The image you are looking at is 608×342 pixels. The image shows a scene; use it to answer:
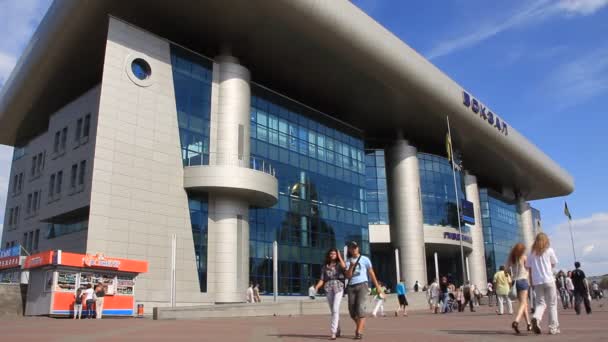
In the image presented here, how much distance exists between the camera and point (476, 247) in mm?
56188

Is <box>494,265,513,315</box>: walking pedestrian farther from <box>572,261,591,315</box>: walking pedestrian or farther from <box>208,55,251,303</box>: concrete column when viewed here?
<box>208,55,251,303</box>: concrete column

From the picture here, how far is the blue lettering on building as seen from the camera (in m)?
45.4

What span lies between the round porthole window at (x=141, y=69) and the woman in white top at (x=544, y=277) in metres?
25.4

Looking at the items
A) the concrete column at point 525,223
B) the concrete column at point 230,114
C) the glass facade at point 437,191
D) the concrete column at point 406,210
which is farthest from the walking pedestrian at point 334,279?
the concrete column at point 525,223

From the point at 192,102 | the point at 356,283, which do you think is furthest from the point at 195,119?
the point at 356,283

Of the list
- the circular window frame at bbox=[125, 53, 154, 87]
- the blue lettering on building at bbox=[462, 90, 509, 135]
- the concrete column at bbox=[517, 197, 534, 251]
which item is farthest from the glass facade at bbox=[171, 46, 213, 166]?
the concrete column at bbox=[517, 197, 534, 251]

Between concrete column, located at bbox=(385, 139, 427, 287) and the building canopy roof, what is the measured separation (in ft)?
8.07

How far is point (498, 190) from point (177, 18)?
171ft

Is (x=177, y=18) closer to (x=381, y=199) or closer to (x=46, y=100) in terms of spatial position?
(x=46, y=100)

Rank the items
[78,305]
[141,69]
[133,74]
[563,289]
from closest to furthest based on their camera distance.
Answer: [78,305] < [563,289] < [133,74] < [141,69]

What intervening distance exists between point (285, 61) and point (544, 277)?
2808cm

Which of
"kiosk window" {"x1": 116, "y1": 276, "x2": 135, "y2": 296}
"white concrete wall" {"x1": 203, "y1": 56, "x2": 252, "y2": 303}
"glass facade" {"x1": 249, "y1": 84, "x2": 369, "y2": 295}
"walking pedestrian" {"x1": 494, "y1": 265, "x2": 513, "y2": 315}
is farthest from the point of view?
"glass facade" {"x1": 249, "y1": 84, "x2": 369, "y2": 295}

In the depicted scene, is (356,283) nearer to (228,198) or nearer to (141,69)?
(228,198)

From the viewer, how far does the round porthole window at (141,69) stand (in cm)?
3010
